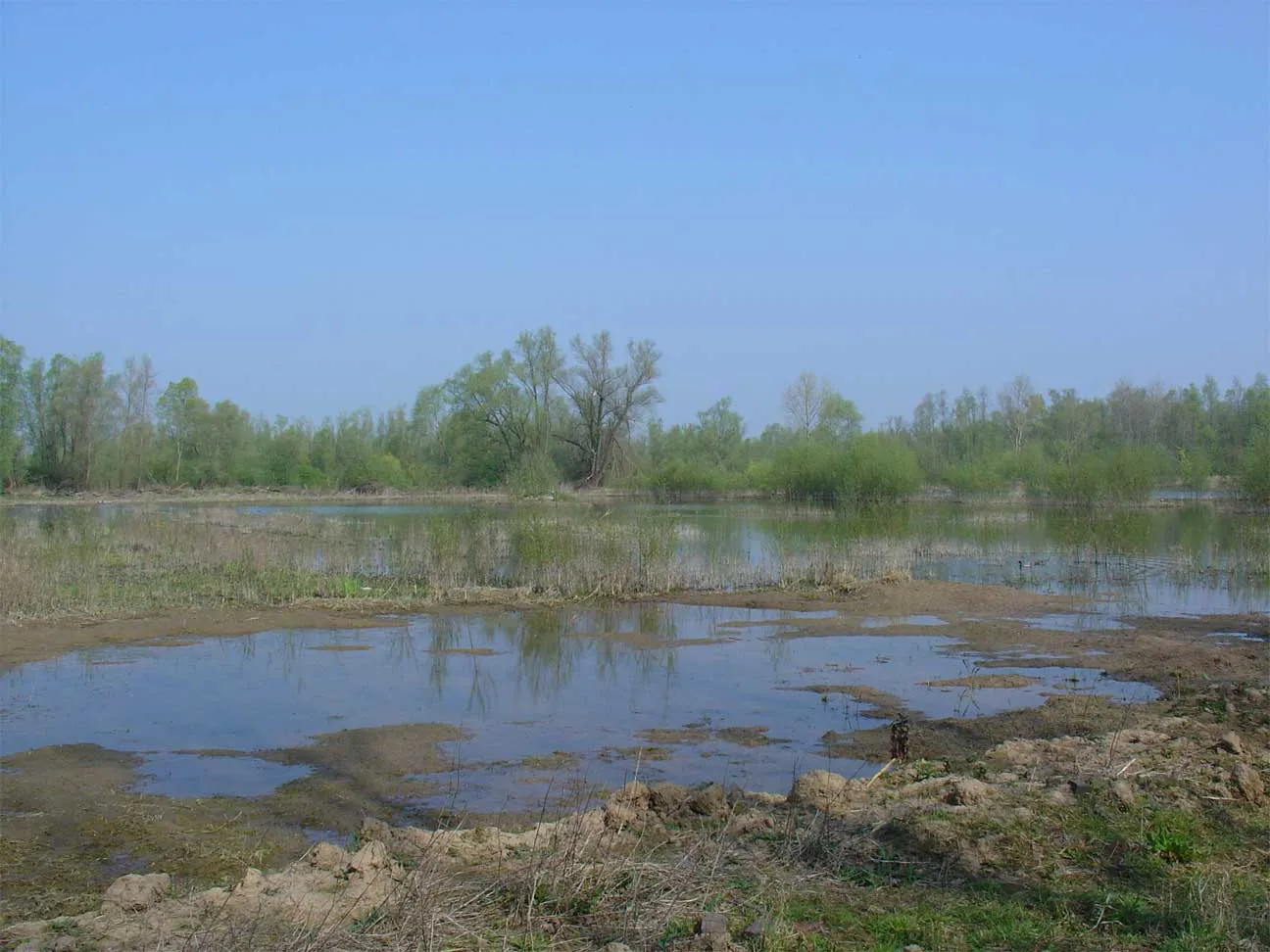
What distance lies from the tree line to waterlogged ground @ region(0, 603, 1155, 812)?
34.3m

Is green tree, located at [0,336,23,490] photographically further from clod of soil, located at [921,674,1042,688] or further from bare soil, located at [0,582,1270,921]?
clod of soil, located at [921,674,1042,688]

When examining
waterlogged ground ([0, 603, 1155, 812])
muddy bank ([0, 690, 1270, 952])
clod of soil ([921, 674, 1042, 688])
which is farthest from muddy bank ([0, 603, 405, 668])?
muddy bank ([0, 690, 1270, 952])

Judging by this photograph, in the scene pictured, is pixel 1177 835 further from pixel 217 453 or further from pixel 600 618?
pixel 217 453

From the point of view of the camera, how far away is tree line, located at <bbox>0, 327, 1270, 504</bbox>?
55.5 m

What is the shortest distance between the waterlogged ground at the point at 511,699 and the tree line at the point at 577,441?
34.3 m

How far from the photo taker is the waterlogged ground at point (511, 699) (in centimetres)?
841

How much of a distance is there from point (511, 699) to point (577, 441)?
195 feet

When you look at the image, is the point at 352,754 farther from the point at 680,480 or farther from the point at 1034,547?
the point at 680,480

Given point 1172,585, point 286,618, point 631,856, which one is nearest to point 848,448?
point 1172,585

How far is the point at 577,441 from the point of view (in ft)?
231

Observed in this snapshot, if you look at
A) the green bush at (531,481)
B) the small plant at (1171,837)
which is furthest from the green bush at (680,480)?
the small plant at (1171,837)

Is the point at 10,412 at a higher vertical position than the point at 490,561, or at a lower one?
higher

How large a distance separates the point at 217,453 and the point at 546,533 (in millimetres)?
58962

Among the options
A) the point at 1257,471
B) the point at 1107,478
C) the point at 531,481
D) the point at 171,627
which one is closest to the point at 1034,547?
the point at 531,481
